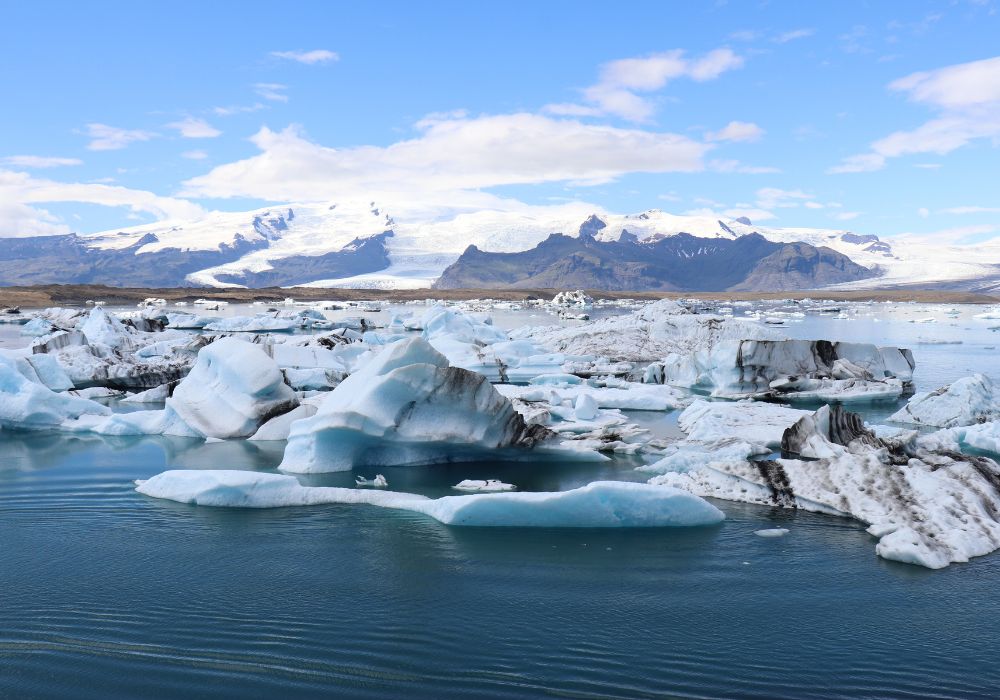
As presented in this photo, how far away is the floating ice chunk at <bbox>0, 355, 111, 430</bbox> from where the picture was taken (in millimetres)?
13320

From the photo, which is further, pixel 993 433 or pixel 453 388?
pixel 993 433

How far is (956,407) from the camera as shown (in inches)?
522

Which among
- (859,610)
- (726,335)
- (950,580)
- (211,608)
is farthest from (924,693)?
(726,335)

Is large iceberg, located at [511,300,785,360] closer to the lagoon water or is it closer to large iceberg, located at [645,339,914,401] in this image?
large iceberg, located at [645,339,914,401]

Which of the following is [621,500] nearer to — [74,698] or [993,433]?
[74,698]

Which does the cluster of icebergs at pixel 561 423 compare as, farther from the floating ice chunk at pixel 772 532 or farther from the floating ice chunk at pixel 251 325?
the floating ice chunk at pixel 251 325

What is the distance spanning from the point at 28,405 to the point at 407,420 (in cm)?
749

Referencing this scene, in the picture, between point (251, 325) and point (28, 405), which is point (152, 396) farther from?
point (251, 325)

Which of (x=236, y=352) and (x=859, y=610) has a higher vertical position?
(x=236, y=352)

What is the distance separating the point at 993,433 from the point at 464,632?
906 cm

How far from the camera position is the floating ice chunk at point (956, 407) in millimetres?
13055

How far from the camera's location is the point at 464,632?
5.29m

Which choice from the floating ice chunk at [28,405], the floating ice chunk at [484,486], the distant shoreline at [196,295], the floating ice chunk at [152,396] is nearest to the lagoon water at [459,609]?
the floating ice chunk at [484,486]

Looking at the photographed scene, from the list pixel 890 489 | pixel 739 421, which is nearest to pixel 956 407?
pixel 739 421
